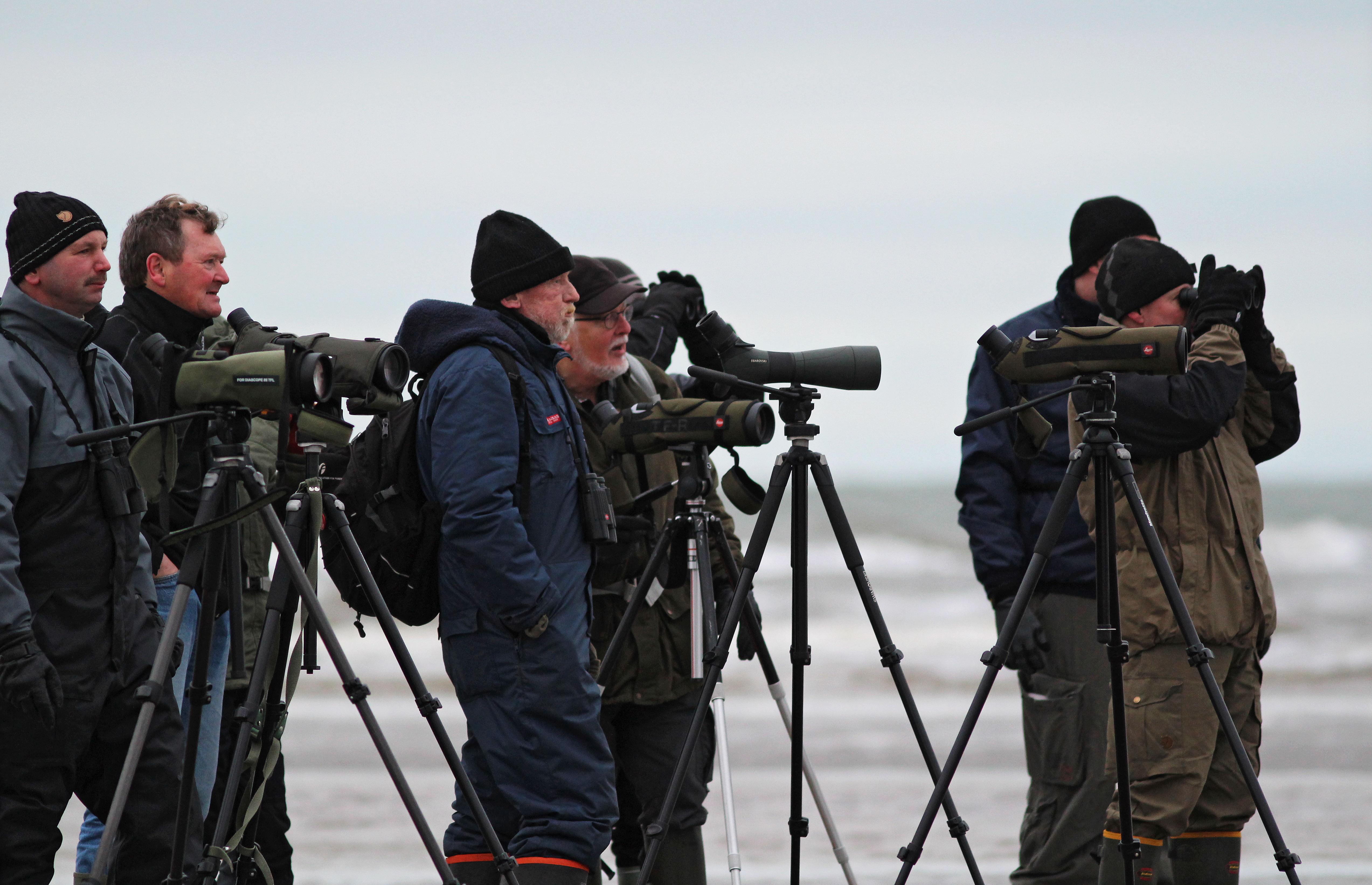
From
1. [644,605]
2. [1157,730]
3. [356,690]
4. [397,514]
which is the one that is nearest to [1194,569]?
[1157,730]

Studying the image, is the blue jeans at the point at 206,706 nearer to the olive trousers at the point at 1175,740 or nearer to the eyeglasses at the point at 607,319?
the eyeglasses at the point at 607,319

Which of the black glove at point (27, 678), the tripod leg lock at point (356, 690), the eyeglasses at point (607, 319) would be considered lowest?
the tripod leg lock at point (356, 690)

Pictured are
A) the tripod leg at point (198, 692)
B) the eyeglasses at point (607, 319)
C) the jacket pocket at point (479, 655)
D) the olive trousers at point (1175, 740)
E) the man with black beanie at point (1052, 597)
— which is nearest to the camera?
the tripod leg at point (198, 692)

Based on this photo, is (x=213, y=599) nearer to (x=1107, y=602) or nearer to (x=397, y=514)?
(x=397, y=514)

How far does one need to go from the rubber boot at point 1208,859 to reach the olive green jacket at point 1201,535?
519mm

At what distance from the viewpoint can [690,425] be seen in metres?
3.89

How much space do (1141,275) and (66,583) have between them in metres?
2.87

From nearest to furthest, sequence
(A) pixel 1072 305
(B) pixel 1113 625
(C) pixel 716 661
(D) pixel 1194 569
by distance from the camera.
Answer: (B) pixel 1113 625
(C) pixel 716 661
(D) pixel 1194 569
(A) pixel 1072 305

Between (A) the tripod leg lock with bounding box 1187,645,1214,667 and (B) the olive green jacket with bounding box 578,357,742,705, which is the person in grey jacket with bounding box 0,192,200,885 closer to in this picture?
(B) the olive green jacket with bounding box 578,357,742,705

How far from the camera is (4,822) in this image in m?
3.29

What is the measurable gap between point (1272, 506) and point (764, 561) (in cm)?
1642

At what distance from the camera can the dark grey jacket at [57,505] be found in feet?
10.9

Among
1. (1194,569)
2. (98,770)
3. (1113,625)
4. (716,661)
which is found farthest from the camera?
(1194,569)

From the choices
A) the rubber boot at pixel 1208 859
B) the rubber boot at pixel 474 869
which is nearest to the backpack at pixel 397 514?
the rubber boot at pixel 474 869
